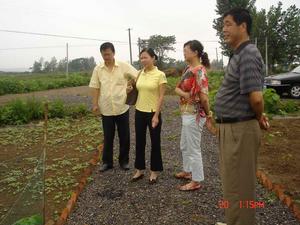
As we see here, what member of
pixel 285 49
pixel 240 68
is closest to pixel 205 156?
pixel 240 68

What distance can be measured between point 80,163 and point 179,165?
1503 mm

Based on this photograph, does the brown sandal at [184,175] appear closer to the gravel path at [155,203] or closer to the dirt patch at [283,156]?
the gravel path at [155,203]

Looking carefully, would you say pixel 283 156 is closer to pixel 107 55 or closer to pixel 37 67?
pixel 107 55

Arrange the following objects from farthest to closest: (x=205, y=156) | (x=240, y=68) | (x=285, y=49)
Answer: (x=285, y=49)
(x=205, y=156)
(x=240, y=68)

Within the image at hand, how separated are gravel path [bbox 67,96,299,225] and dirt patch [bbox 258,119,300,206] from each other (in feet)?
1.24

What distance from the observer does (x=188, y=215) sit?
390 centimetres

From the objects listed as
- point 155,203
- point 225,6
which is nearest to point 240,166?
point 155,203

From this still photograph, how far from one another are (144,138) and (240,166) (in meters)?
2.14

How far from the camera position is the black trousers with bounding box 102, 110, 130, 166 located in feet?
17.6

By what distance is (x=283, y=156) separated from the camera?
5.89 m

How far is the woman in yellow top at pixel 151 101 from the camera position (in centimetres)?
458

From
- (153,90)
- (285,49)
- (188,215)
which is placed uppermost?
(285,49)

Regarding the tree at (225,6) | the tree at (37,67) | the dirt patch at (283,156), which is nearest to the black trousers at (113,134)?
the dirt patch at (283,156)

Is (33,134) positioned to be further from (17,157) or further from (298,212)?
(298,212)
